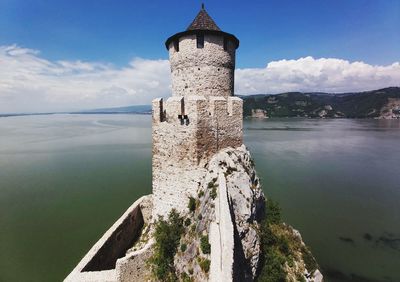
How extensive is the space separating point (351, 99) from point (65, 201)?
186 meters

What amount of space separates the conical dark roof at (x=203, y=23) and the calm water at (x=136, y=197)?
13.6 meters

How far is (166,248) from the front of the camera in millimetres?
8633

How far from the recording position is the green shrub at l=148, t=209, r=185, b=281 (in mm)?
8453

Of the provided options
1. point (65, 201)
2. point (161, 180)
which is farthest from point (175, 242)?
point (65, 201)

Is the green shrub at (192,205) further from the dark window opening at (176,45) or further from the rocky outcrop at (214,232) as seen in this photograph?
the dark window opening at (176,45)

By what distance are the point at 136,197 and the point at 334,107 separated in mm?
164710

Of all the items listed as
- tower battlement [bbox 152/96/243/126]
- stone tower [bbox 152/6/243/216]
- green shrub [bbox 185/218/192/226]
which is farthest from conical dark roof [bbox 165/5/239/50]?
green shrub [bbox 185/218/192/226]

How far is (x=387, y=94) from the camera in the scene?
475 feet

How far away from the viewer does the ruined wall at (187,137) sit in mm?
8953

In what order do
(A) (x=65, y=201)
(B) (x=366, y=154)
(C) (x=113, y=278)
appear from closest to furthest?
(C) (x=113, y=278), (A) (x=65, y=201), (B) (x=366, y=154)

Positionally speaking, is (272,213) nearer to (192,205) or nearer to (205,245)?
(192,205)

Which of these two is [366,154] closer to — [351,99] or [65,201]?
[65,201]

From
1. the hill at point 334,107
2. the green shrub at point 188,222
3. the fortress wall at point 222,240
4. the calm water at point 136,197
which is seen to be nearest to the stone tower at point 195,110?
the green shrub at point 188,222

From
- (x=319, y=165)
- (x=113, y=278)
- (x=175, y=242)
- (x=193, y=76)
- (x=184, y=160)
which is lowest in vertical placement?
(x=319, y=165)
